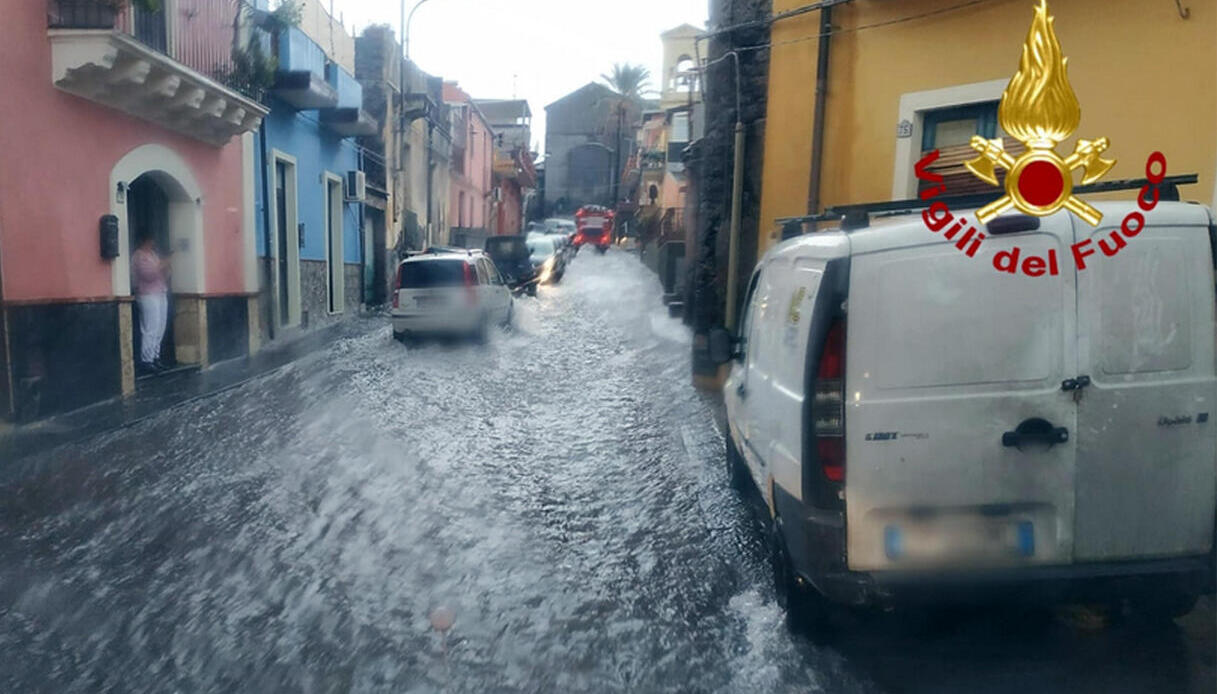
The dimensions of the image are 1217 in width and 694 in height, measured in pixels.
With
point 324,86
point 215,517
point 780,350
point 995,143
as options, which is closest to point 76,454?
point 215,517

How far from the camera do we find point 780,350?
450cm

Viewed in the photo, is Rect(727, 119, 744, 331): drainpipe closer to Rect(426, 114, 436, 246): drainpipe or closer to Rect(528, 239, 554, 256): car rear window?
Rect(426, 114, 436, 246): drainpipe

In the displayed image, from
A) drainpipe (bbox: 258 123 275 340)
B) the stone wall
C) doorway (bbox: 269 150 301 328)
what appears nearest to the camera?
the stone wall

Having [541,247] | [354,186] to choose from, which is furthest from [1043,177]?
[541,247]

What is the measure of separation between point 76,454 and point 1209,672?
813 cm

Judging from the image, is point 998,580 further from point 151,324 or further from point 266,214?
point 266,214

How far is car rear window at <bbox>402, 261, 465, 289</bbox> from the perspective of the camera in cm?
1616

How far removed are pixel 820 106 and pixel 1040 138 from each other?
425cm

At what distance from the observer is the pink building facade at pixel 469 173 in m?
38.5

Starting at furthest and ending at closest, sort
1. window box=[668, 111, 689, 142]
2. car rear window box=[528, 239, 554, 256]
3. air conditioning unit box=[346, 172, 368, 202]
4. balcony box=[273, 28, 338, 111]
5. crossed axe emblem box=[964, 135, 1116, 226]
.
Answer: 1. window box=[668, 111, 689, 142]
2. car rear window box=[528, 239, 554, 256]
3. air conditioning unit box=[346, 172, 368, 202]
4. balcony box=[273, 28, 338, 111]
5. crossed axe emblem box=[964, 135, 1116, 226]

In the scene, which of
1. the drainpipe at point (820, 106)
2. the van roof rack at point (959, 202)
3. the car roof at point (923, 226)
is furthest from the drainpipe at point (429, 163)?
the car roof at point (923, 226)

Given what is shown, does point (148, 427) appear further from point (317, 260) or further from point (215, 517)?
point (317, 260)

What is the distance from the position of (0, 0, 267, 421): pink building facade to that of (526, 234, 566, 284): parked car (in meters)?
17.6

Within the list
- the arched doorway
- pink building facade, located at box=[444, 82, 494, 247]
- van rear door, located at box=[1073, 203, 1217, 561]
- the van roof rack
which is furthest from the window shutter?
pink building facade, located at box=[444, 82, 494, 247]
